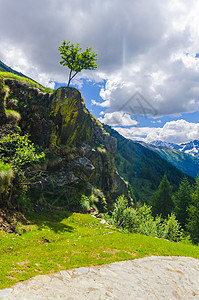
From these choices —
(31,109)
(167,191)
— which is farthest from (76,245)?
(167,191)

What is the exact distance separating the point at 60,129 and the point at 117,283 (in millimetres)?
32592

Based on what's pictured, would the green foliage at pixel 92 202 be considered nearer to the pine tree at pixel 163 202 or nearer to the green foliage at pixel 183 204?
the green foliage at pixel 183 204

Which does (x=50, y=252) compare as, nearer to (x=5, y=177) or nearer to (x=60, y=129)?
(x=5, y=177)

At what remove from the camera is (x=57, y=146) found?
34062 mm

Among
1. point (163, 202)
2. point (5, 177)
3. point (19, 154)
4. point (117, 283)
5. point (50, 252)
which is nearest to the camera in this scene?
point (117, 283)

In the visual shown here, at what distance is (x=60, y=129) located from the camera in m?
36.7

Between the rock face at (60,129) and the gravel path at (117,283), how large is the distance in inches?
797

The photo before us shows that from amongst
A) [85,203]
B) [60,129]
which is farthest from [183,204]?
[60,129]

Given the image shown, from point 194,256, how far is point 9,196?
2065 cm

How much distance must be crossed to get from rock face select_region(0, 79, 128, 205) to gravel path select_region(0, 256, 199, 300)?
66.4 feet

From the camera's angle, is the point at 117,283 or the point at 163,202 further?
the point at 163,202

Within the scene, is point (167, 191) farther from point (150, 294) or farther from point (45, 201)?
point (150, 294)

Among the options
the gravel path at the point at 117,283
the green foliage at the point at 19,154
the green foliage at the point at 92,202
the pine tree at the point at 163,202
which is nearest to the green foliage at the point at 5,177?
the green foliage at the point at 19,154

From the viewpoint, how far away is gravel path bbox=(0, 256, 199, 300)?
7.00 meters
